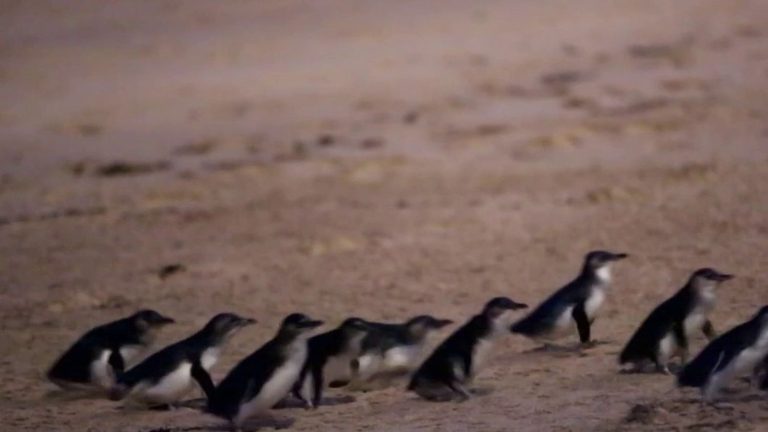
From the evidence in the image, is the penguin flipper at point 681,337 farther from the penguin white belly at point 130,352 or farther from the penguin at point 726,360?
the penguin white belly at point 130,352

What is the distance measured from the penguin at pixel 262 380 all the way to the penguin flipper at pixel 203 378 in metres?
0.16

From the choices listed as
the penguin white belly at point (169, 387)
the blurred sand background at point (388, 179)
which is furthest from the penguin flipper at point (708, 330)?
the penguin white belly at point (169, 387)

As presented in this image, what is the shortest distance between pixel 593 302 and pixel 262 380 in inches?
95.9

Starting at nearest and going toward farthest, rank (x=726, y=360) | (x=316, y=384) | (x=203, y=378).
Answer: (x=726, y=360), (x=203, y=378), (x=316, y=384)

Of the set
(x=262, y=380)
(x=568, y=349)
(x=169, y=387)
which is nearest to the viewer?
(x=262, y=380)

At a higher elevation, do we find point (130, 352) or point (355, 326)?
point (355, 326)

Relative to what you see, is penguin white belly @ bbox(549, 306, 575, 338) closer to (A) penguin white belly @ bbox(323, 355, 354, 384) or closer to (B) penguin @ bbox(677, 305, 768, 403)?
(A) penguin white belly @ bbox(323, 355, 354, 384)

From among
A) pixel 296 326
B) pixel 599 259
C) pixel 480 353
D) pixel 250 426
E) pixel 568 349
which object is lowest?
pixel 250 426

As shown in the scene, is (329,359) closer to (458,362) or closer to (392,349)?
(392,349)

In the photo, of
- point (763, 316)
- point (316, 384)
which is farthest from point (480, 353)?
point (763, 316)

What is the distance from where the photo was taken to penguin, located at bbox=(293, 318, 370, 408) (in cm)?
977

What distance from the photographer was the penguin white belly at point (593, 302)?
10929 millimetres

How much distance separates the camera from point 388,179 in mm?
18266

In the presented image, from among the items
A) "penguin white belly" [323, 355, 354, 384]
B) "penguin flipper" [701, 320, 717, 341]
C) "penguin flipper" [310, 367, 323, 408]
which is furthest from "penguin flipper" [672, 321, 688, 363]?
"penguin flipper" [310, 367, 323, 408]
